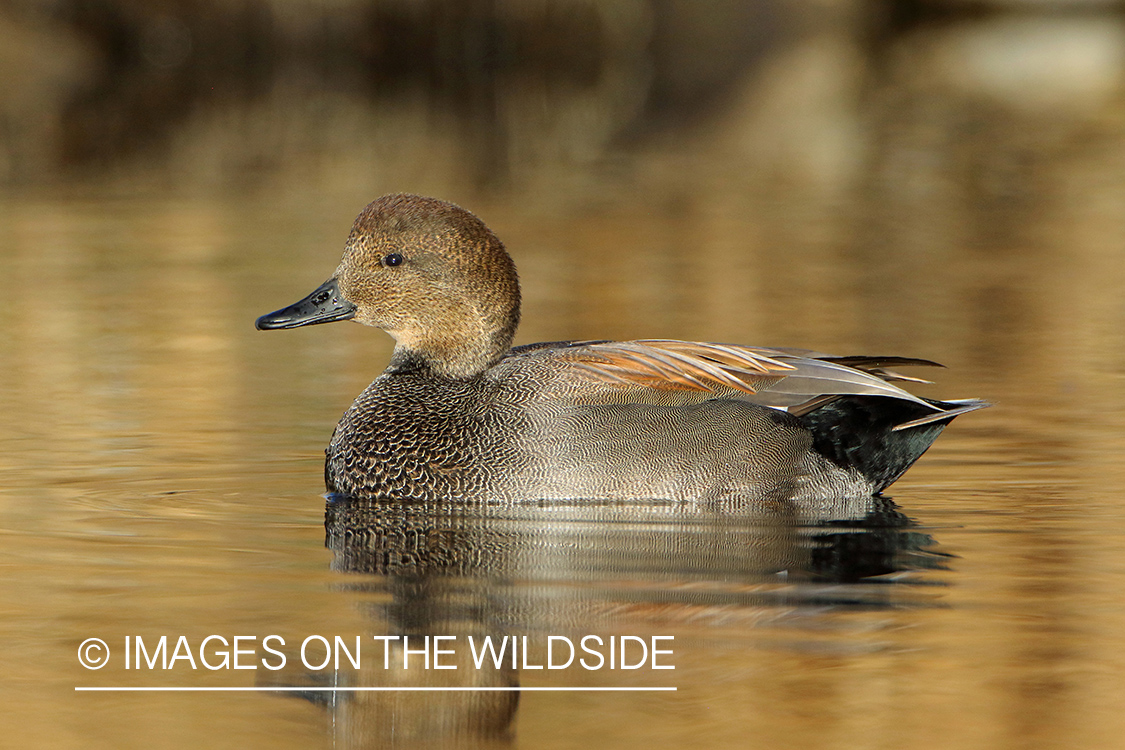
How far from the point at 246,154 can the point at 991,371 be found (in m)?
14.2

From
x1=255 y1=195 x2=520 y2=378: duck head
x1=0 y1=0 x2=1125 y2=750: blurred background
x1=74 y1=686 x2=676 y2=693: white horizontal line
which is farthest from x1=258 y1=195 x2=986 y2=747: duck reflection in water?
x1=74 y1=686 x2=676 y2=693: white horizontal line

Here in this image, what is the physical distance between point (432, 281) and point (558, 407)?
843 mm

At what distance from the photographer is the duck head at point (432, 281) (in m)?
7.19

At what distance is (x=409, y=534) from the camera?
6.31 meters

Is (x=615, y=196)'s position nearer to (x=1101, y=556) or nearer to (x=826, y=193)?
(x=826, y=193)

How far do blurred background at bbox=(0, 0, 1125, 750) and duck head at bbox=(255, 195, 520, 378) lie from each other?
726mm

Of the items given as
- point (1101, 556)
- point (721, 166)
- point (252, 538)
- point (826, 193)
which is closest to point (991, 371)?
point (1101, 556)

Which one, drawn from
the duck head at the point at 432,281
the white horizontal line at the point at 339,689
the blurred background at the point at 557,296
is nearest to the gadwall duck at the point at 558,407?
the duck head at the point at 432,281
